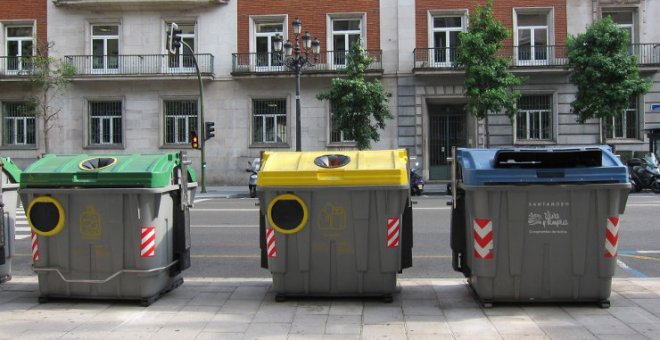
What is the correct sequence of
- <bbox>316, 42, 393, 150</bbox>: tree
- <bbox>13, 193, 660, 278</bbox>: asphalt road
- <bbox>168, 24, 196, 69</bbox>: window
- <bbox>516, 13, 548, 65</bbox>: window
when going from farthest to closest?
<bbox>168, 24, 196, 69</bbox>: window → <bbox>516, 13, 548, 65</bbox>: window → <bbox>316, 42, 393, 150</bbox>: tree → <bbox>13, 193, 660, 278</bbox>: asphalt road

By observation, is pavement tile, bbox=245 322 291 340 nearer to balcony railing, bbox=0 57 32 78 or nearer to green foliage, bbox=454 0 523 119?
green foliage, bbox=454 0 523 119

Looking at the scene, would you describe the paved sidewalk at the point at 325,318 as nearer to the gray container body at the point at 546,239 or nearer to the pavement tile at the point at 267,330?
the pavement tile at the point at 267,330

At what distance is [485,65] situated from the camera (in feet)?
74.3

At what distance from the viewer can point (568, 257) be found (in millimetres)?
5719

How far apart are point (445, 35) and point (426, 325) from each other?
76.8 ft

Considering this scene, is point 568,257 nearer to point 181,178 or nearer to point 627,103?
point 181,178

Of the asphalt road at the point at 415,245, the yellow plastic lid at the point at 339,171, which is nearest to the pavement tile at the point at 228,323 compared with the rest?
the yellow plastic lid at the point at 339,171

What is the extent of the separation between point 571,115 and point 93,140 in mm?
22493

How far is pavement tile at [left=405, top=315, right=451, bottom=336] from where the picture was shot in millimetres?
5148

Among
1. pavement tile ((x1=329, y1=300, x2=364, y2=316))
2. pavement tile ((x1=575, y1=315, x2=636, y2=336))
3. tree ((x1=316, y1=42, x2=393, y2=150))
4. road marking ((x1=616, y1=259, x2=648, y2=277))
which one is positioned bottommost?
road marking ((x1=616, y1=259, x2=648, y2=277))

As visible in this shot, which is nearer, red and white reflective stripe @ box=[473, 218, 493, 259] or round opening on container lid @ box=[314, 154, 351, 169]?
red and white reflective stripe @ box=[473, 218, 493, 259]

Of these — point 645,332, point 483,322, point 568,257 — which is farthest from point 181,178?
point 645,332

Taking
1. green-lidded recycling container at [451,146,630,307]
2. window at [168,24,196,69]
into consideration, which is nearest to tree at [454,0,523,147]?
window at [168,24,196,69]

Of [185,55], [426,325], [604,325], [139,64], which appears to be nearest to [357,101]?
[185,55]
